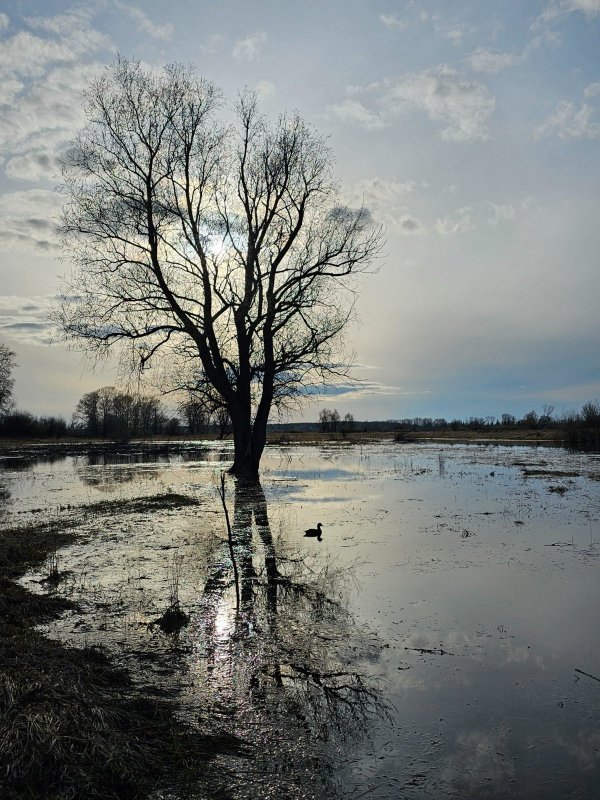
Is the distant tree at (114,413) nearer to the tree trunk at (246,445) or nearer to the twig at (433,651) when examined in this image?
the tree trunk at (246,445)

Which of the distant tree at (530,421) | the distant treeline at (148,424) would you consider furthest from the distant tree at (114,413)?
the distant tree at (530,421)

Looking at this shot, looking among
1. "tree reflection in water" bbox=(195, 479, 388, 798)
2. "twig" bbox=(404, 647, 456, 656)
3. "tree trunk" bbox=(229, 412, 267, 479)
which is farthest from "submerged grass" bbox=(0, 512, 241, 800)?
"tree trunk" bbox=(229, 412, 267, 479)

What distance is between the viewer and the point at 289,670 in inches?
211

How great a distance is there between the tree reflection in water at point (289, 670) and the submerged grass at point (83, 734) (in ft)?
1.26

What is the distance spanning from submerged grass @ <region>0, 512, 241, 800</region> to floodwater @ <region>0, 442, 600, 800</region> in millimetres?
238

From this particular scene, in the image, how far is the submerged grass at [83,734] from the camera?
326 cm

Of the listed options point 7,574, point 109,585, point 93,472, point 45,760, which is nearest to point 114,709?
point 45,760

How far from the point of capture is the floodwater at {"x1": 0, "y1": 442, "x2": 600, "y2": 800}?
3.91 metres

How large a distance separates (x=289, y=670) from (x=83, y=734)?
221 cm

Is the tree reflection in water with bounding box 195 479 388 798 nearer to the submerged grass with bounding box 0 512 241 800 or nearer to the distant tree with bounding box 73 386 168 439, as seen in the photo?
the submerged grass with bounding box 0 512 241 800

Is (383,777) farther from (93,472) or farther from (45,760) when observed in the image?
(93,472)

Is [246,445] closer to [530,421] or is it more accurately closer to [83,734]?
[83,734]

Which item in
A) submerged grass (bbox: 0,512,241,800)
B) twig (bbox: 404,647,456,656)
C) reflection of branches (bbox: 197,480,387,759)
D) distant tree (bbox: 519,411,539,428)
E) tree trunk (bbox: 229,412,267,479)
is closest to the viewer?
submerged grass (bbox: 0,512,241,800)

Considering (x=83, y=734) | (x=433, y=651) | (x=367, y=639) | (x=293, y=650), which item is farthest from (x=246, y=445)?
(x=83, y=734)
